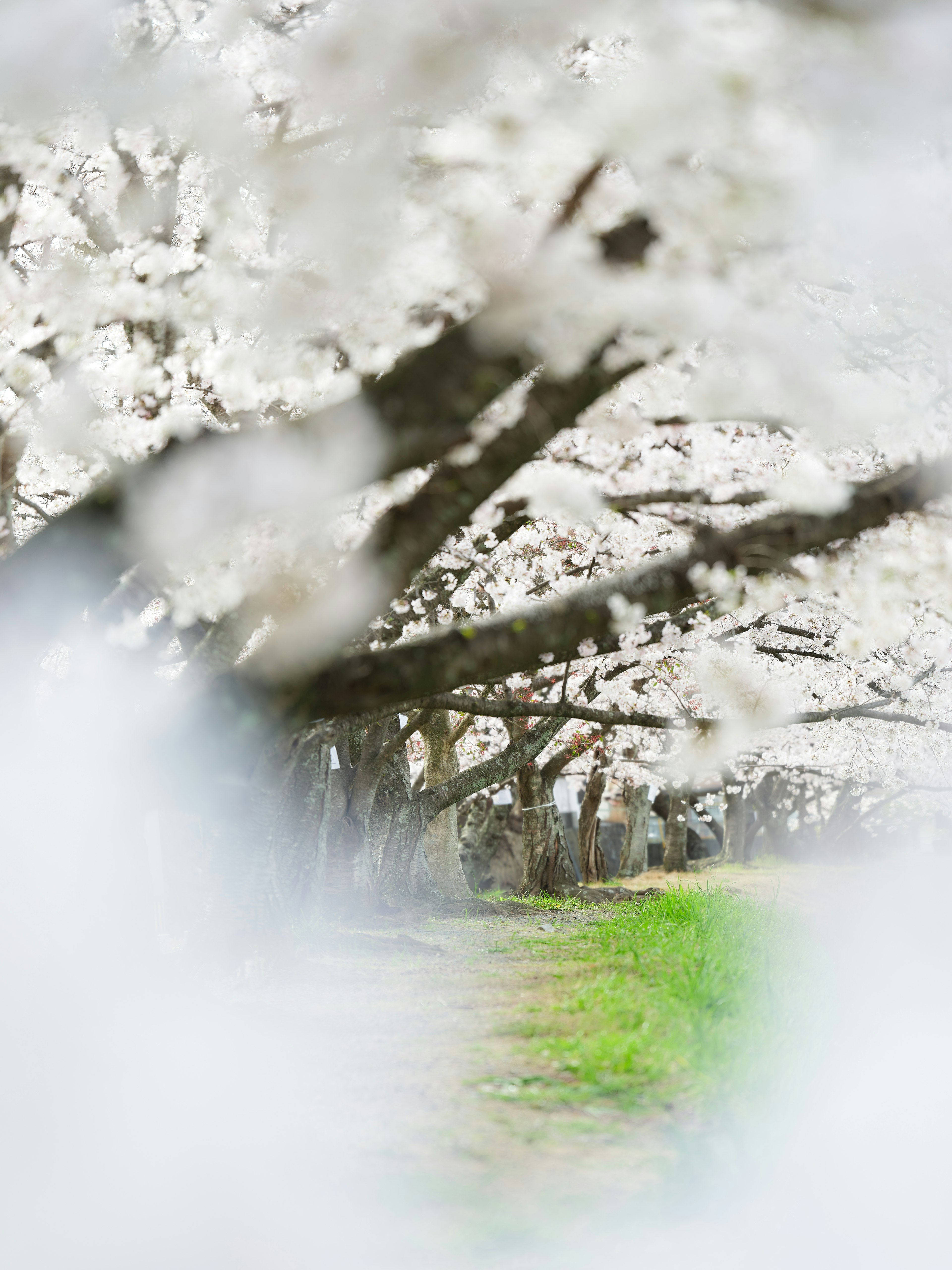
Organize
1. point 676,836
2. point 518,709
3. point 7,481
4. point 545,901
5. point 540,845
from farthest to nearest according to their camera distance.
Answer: point 676,836, point 540,845, point 545,901, point 518,709, point 7,481

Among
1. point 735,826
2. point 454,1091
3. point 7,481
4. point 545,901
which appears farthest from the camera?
point 735,826

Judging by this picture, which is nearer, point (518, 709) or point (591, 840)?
point (518, 709)

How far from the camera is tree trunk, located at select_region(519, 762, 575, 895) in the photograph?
2059 centimetres

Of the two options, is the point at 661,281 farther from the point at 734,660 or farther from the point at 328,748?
the point at 734,660

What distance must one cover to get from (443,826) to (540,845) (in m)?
2.70

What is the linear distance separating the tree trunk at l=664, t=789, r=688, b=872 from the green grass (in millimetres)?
17842

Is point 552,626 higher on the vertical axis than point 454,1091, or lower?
higher

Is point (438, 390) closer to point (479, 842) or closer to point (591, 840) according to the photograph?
point (591, 840)

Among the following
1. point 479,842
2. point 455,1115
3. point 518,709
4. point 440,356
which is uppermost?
point 440,356

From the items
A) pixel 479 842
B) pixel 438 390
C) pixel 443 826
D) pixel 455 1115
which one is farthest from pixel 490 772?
pixel 438 390

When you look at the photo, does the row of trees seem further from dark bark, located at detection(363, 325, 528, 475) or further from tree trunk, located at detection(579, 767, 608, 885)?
tree trunk, located at detection(579, 767, 608, 885)

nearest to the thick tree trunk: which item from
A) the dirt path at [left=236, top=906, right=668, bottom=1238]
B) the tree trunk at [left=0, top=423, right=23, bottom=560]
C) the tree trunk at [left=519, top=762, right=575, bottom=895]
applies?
the tree trunk at [left=519, top=762, right=575, bottom=895]

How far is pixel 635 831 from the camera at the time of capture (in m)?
28.9

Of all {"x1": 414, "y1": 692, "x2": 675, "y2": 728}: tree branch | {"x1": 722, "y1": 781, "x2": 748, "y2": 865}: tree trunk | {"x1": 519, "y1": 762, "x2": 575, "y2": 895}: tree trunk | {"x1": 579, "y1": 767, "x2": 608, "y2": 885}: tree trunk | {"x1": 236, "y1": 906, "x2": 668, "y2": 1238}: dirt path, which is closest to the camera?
{"x1": 236, "y1": 906, "x2": 668, "y2": 1238}: dirt path
